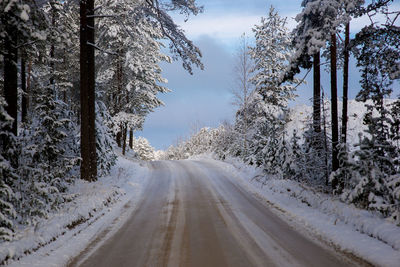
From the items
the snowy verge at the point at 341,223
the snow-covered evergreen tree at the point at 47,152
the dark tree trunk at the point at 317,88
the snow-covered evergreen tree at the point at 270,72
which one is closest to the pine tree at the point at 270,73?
the snow-covered evergreen tree at the point at 270,72

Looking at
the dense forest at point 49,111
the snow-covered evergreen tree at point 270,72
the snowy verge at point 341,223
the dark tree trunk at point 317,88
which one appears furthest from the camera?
the snow-covered evergreen tree at point 270,72

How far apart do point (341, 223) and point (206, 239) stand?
364cm

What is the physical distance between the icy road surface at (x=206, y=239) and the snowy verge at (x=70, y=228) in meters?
0.47

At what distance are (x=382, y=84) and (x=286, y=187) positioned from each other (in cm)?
540

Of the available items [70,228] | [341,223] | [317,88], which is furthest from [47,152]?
[317,88]

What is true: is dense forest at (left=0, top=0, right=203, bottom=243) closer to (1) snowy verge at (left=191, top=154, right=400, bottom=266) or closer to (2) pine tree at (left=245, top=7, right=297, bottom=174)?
(1) snowy verge at (left=191, top=154, right=400, bottom=266)

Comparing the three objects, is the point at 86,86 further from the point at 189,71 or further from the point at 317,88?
the point at 317,88

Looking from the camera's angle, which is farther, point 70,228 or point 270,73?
point 270,73

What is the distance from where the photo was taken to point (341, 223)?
7152mm

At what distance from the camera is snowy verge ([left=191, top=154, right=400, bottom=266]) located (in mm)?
5246

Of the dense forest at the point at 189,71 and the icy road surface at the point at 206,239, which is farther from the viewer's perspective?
the dense forest at the point at 189,71

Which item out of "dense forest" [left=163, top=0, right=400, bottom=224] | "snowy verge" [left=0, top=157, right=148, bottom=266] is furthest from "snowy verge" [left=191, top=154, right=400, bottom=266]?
"snowy verge" [left=0, top=157, right=148, bottom=266]

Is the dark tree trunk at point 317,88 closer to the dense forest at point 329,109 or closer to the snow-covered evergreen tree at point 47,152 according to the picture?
the dense forest at point 329,109

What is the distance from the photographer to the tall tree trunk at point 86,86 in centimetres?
1138
